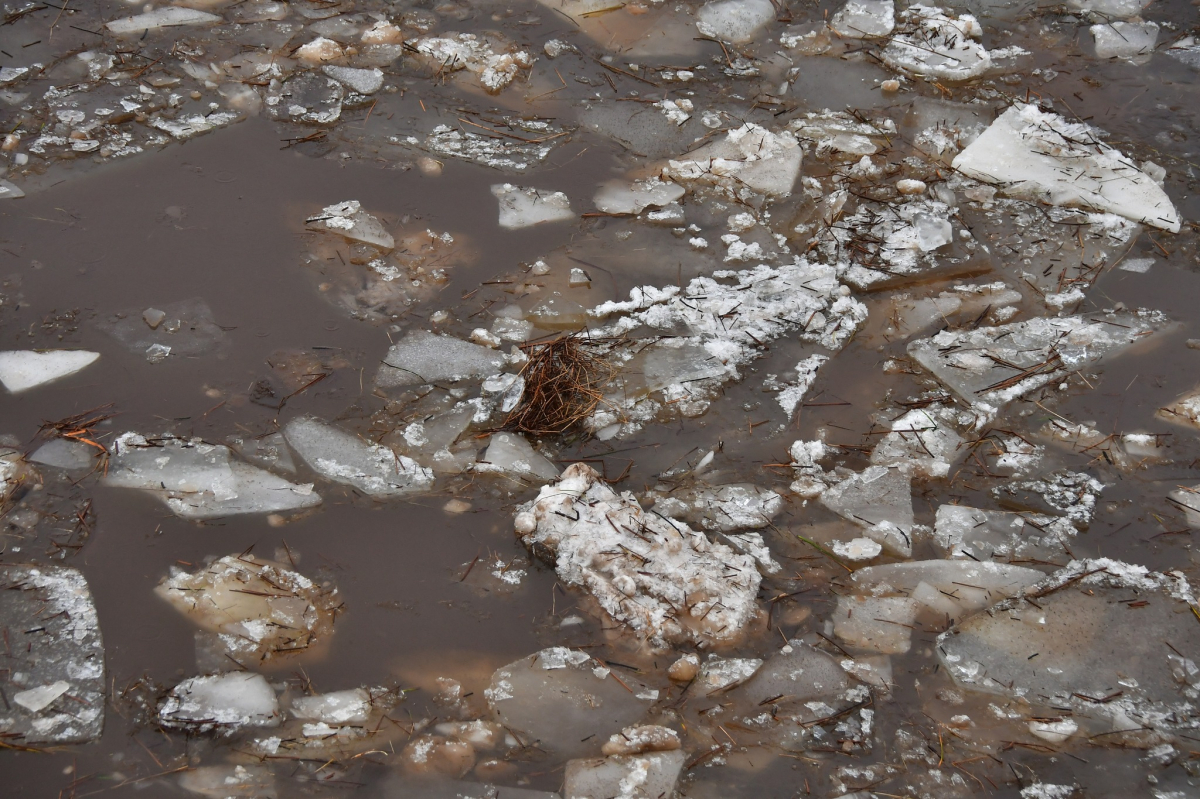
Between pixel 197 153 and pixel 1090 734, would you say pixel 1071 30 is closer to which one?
pixel 1090 734

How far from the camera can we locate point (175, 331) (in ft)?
9.64

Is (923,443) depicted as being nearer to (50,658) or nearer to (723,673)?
(723,673)

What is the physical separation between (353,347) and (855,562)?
5.93ft

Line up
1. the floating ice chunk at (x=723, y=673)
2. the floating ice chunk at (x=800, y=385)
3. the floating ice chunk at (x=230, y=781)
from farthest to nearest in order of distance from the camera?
1. the floating ice chunk at (x=800, y=385)
2. the floating ice chunk at (x=723, y=673)
3. the floating ice chunk at (x=230, y=781)

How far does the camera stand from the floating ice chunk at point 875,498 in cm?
254

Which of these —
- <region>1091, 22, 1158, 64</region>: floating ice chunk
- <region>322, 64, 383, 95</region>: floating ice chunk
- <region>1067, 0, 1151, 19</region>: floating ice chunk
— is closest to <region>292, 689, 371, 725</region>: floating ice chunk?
<region>322, 64, 383, 95</region>: floating ice chunk

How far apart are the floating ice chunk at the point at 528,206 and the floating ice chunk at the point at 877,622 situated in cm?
187

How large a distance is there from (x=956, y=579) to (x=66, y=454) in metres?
2.70

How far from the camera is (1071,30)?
4.23 meters

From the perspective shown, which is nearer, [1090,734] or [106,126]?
[1090,734]

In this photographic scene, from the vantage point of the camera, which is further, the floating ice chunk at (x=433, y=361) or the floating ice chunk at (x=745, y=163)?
the floating ice chunk at (x=745, y=163)

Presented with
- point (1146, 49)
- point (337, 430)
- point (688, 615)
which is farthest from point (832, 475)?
point (1146, 49)

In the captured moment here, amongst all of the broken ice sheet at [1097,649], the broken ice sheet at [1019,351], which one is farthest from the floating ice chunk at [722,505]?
the broken ice sheet at [1019,351]

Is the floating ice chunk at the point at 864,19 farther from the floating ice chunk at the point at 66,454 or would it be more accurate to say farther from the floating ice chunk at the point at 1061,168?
the floating ice chunk at the point at 66,454
